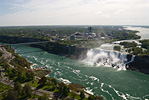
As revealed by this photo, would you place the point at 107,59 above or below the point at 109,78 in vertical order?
above

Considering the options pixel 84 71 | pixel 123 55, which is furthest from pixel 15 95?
pixel 123 55

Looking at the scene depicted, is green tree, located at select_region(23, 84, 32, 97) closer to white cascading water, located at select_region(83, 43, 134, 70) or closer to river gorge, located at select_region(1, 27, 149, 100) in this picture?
river gorge, located at select_region(1, 27, 149, 100)

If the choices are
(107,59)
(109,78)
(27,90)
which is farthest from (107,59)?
(27,90)

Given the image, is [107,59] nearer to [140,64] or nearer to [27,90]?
[140,64]

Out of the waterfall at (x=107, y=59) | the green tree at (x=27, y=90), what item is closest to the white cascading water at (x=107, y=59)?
the waterfall at (x=107, y=59)

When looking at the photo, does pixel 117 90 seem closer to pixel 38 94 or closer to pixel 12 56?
pixel 38 94

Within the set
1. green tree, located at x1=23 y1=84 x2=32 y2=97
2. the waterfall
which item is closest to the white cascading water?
the waterfall
